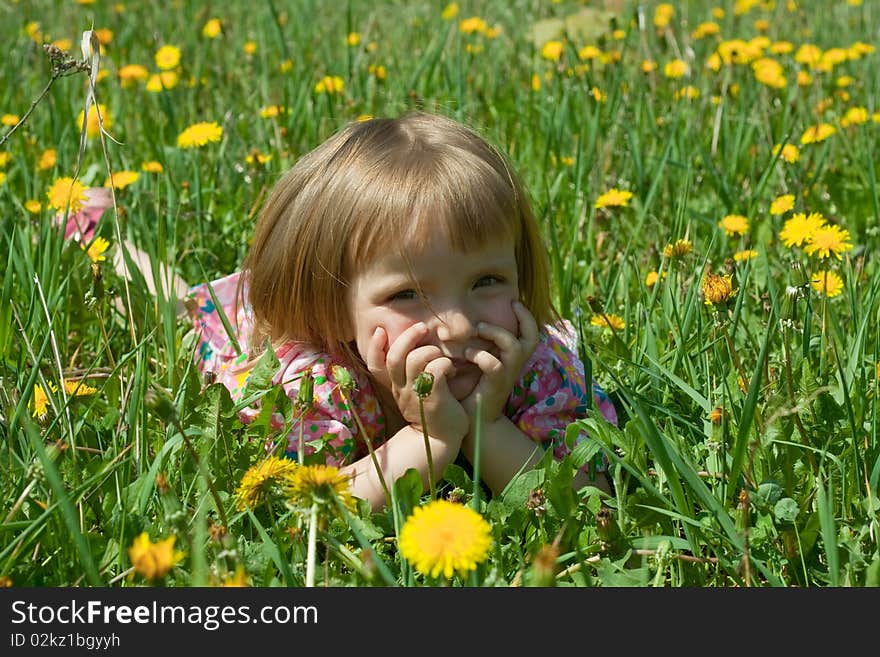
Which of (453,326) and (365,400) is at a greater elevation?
(453,326)

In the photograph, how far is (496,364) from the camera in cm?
160

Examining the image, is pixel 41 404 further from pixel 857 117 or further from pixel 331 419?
pixel 857 117

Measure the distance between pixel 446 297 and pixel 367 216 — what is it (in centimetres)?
17

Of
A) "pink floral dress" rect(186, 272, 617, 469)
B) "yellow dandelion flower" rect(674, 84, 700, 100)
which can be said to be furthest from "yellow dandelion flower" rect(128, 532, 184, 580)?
"yellow dandelion flower" rect(674, 84, 700, 100)

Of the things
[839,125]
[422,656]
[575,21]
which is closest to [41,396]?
[422,656]

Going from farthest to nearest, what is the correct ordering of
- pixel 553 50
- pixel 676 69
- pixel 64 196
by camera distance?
pixel 553 50, pixel 676 69, pixel 64 196

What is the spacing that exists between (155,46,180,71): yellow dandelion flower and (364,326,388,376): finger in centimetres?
193

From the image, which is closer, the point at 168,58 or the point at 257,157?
the point at 257,157

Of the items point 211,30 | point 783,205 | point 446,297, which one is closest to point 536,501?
point 446,297

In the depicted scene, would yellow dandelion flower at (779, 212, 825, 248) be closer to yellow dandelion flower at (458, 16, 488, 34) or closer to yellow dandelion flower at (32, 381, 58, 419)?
yellow dandelion flower at (32, 381, 58, 419)

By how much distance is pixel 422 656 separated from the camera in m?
1.07

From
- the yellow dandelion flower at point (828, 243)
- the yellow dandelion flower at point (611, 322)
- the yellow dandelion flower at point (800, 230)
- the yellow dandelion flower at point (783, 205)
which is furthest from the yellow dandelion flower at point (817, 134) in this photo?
the yellow dandelion flower at point (611, 322)

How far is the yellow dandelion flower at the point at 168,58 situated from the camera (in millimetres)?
3318

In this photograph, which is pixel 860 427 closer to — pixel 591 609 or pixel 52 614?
pixel 591 609
